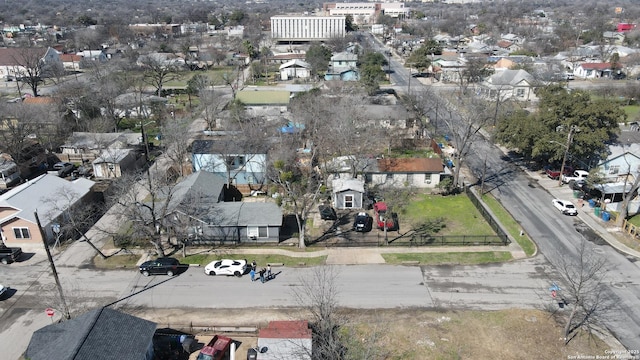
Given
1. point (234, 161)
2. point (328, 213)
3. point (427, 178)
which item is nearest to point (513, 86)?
point (427, 178)

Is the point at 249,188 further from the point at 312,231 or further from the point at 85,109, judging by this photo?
the point at 85,109

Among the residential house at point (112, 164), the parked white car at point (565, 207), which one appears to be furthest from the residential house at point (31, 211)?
the parked white car at point (565, 207)

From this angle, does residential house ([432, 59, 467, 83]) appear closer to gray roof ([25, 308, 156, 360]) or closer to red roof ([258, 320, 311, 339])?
red roof ([258, 320, 311, 339])

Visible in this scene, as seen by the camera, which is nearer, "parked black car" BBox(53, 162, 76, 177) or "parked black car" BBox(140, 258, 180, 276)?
"parked black car" BBox(140, 258, 180, 276)

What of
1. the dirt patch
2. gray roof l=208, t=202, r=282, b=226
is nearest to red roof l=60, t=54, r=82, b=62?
gray roof l=208, t=202, r=282, b=226

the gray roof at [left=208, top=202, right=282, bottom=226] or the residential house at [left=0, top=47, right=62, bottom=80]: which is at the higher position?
the residential house at [left=0, top=47, right=62, bottom=80]

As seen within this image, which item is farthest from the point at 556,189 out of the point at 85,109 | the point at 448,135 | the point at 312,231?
the point at 85,109
